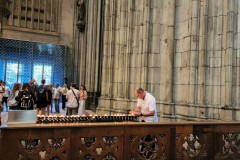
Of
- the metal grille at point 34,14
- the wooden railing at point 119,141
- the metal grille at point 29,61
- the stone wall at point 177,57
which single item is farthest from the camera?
the metal grille at point 34,14

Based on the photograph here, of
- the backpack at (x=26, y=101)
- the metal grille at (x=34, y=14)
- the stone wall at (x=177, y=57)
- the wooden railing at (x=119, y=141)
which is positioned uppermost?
the metal grille at (x=34, y=14)

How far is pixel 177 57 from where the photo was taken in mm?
9164

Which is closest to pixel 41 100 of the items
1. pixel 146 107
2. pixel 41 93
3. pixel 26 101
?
pixel 41 93

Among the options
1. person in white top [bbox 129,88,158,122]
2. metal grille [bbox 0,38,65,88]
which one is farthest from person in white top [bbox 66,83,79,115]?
metal grille [bbox 0,38,65,88]

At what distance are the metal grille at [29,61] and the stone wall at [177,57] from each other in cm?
785

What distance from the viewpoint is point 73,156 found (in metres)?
3.83

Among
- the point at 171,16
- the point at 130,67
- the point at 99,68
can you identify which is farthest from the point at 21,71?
the point at 171,16

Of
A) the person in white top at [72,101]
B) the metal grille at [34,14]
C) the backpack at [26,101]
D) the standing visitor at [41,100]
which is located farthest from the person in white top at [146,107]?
the metal grille at [34,14]

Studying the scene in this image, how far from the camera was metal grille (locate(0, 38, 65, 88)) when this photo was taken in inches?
702

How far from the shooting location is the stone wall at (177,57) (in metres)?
7.48

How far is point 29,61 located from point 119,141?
15865 mm

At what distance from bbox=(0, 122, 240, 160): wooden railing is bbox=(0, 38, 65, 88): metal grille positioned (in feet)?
49.3

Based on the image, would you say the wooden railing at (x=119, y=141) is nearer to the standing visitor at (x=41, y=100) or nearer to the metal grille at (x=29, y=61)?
the standing visitor at (x=41, y=100)

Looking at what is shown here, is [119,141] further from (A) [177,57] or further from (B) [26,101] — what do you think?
(A) [177,57]
